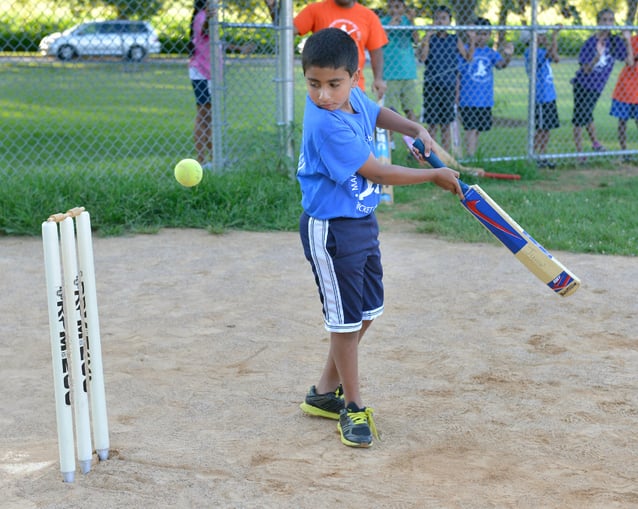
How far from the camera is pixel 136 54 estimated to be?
991 cm

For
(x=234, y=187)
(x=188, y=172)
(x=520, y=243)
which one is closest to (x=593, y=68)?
(x=234, y=187)

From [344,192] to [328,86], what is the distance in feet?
1.33

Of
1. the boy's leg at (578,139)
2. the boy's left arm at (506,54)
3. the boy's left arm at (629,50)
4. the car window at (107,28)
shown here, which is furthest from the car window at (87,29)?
the boy's left arm at (629,50)

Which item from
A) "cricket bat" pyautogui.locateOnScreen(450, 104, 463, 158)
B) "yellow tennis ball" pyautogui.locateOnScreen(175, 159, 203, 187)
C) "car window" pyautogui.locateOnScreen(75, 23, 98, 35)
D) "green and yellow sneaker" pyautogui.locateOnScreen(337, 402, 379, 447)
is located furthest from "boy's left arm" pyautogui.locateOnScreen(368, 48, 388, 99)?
"green and yellow sneaker" pyautogui.locateOnScreen(337, 402, 379, 447)

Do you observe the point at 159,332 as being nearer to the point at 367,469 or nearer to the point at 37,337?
the point at 37,337

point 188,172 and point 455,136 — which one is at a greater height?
point 188,172

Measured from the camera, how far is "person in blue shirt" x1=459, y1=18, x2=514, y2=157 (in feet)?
31.6

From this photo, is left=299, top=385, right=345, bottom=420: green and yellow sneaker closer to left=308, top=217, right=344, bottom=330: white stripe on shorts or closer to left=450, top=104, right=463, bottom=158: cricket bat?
left=308, top=217, right=344, bottom=330: white stripe on shorts

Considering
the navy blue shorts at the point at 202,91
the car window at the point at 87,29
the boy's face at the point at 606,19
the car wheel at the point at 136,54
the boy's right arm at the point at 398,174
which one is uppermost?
the boy's face at the point at 606,19

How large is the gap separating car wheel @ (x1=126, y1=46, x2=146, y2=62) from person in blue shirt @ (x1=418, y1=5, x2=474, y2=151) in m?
3.13

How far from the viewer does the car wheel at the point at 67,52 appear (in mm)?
9547

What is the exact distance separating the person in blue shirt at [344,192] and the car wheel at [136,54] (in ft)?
21.7

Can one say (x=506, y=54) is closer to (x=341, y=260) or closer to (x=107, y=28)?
(x=107, y=28)

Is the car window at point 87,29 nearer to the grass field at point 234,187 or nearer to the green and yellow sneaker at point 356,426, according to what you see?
the grass field at point 234,187
